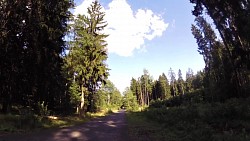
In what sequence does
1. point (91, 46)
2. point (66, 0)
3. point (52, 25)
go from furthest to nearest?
point (91, 46) → point (66, 0) → point (52, 25)

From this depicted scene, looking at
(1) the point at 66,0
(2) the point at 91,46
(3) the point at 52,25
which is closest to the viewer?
(3) the point at 52,25

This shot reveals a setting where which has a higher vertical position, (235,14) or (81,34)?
(81,34)

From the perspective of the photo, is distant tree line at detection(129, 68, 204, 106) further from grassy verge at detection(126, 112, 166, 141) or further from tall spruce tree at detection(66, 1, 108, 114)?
grassy verge at detection(126, 112, 166, 141)

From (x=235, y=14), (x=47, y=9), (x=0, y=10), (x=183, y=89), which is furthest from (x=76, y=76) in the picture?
(x=183, y=89)

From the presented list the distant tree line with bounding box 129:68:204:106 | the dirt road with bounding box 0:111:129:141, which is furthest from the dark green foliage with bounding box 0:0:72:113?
the distant tree line with bounding box 129:68:204:106

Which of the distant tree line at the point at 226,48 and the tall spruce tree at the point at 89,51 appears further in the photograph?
the tall spruce tree at the point at 89,51

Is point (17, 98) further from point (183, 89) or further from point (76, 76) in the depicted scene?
point (183, 89)

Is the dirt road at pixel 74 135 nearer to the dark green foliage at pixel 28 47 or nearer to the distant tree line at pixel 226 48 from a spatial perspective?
the dark green foliage at pixel 28 47

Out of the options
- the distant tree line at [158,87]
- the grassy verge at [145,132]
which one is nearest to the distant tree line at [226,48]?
the grassy verge at [145,132]

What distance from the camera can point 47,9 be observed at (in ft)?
82.0

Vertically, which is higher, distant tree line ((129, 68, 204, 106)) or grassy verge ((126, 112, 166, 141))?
distant tree line ((129, 68, 204, 106))

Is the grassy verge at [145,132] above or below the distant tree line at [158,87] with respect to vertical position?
below

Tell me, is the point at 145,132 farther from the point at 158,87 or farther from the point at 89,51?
the point at 158,87

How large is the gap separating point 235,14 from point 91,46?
22.4 meters
